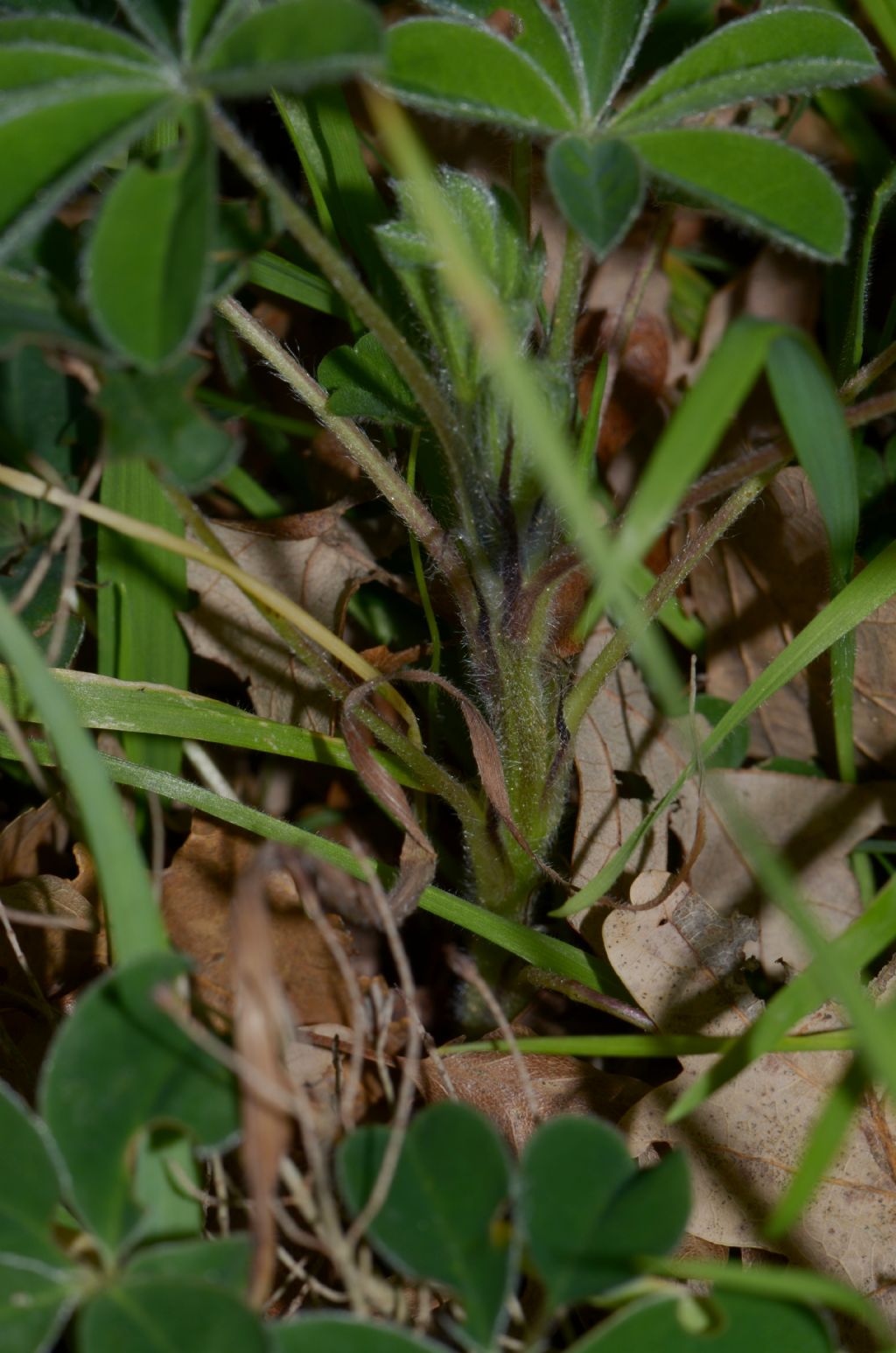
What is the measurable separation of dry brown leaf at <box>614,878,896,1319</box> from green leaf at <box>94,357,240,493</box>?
40.1 inches

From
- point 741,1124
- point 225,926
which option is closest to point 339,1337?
point 741,1124

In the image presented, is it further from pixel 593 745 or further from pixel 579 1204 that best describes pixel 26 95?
pixel 593 745

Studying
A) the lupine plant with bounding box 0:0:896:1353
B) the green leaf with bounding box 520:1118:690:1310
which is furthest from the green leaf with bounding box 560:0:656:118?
the green leaf with bounding box 520:1118:690:1310

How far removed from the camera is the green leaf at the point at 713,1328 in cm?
98

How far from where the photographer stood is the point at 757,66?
1267 mm

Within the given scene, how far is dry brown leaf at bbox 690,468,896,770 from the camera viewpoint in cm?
210

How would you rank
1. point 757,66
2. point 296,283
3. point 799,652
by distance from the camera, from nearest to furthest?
point 757,66 → point 799,652 → point 296,283

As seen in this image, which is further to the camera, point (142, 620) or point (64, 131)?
point (142, 620)

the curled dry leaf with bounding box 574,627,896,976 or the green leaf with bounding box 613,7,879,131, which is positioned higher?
the green leaf with bounding box 613,7,879,131

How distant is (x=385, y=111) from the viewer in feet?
3.51

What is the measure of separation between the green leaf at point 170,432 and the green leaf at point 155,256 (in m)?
0.08

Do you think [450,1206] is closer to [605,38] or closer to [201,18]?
[201,18]

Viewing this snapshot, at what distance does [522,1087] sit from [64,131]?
1.42m

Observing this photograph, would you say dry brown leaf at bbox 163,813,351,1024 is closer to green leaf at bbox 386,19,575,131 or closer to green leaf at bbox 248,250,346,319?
green leaf at bbox 248,250,346,319
